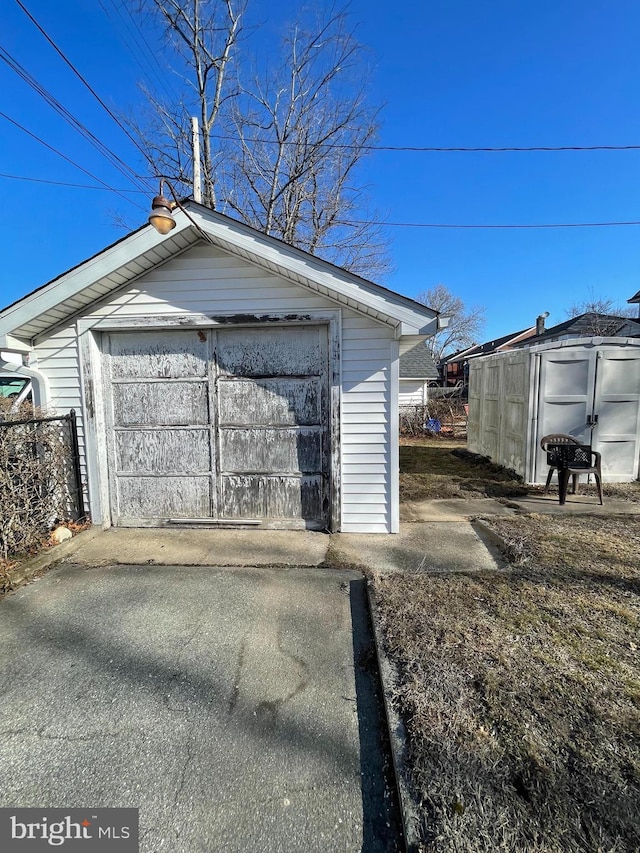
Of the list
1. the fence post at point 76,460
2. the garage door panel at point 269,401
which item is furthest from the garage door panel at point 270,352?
the fence post at point 76,460

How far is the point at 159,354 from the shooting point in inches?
173

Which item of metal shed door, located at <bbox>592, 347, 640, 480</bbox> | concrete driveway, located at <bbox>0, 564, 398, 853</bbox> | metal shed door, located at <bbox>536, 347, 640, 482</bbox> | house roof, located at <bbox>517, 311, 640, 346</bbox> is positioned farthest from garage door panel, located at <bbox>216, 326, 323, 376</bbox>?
house roof, located at <bbox>517, 311, 640, 346</bbox>

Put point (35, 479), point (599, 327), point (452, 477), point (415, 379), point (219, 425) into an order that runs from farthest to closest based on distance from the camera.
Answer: point (599, 327) < point (415, 379) < point (452, 477) < point (219, 425) < point (35, 479)

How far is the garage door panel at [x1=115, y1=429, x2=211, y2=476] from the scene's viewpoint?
444 cm

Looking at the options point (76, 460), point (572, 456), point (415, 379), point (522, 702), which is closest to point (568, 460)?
point (572, 456)

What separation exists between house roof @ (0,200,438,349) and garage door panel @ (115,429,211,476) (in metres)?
1.53

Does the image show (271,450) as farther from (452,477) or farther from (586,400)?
(586,400)

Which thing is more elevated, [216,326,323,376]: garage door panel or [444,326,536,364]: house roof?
[444,326,536,364]: house roof

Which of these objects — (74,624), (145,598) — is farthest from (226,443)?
(74,624)

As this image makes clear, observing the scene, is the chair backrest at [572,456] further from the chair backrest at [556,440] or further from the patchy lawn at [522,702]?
the patchy lawn at [522,702]

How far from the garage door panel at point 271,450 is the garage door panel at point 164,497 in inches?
17.1

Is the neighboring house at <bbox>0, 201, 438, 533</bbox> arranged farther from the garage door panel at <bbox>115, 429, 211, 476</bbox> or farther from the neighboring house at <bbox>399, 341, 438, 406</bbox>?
the neighboring house at <bbox>399, 341, 438, 406</bbox>

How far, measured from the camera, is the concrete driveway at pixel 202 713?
4.85 feet

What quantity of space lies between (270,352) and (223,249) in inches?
45.2
